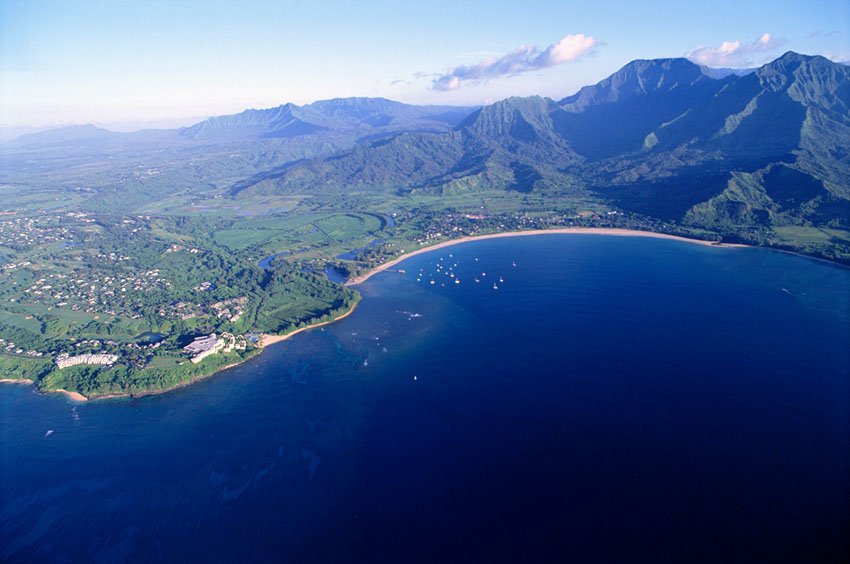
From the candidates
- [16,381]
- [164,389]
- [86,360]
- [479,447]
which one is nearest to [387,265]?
[164,389]

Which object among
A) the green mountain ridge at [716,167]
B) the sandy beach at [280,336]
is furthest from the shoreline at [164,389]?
the green mountain ridge at [716,167]

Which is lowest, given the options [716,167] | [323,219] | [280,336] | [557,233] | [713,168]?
[280,336]

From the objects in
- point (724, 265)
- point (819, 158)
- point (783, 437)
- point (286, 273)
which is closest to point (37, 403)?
point (286, 273)

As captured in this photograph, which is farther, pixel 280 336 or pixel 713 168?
pixel 713 168

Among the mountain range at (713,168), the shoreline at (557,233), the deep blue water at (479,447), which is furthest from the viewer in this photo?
the mountain range at (713,168)

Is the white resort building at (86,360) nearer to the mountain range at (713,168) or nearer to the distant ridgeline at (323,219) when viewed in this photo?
the distant ridgeline at (323,219)

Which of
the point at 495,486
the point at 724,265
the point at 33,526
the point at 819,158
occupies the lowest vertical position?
the point at 33,526

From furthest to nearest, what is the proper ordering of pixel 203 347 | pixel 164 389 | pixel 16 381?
pixel 203 347, pixel 16 381, pixel 164 389

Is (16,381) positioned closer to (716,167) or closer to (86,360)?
(86,360)

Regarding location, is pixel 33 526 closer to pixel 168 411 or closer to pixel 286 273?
pixel 168 411
